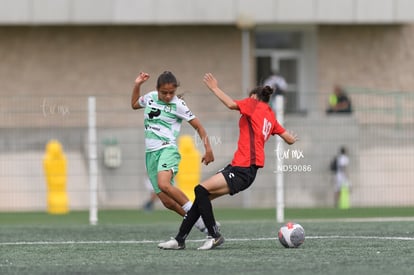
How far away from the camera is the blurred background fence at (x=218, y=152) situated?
911 inches

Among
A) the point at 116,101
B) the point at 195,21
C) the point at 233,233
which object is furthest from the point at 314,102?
the point at 233,233

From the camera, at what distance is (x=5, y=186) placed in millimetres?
23094

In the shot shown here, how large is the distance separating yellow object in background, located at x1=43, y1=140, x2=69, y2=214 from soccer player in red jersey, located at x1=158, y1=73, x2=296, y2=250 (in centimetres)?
1113

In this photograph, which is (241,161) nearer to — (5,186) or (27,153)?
(5,186)

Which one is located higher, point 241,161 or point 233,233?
point 241,161

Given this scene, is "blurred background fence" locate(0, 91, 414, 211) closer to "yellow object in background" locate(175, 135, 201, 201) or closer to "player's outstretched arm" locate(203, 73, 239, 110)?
"yellow object in background" locate(175, 135, 201, 201)

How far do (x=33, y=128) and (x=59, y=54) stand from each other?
22.5 feet

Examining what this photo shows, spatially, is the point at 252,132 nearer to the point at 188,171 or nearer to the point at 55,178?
the point at 188,171

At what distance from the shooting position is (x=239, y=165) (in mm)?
13273

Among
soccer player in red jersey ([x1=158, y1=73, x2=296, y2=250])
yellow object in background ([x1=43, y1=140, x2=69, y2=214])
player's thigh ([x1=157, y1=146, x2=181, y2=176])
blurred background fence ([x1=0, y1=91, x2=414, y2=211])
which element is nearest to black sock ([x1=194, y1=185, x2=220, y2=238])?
soccer player in red jersey ([x1=158, y1=73, x2=296, y2=250])

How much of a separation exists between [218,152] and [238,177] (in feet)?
37.5

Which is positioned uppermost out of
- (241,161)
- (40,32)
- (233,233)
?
(40,32)
